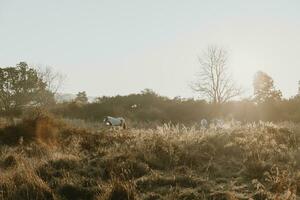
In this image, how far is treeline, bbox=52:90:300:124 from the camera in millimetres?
30578

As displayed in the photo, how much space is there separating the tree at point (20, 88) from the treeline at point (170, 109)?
5.86 m

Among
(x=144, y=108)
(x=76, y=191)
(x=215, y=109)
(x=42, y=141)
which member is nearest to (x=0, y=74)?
(x=144, y=108)

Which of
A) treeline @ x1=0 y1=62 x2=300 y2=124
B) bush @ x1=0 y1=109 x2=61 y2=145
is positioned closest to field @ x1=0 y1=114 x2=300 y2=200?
bush @ x1=0 y1=109 x2=61 y2=145

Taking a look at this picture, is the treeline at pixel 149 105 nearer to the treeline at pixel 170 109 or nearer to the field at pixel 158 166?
the treeline at pixel 170 109

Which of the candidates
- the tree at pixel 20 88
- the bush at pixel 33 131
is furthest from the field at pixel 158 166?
the tree at pixel 20 88

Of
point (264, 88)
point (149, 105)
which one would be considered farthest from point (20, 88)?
point (264, 88)

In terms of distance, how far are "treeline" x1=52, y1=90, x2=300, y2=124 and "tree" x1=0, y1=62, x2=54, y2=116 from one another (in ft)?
19.2

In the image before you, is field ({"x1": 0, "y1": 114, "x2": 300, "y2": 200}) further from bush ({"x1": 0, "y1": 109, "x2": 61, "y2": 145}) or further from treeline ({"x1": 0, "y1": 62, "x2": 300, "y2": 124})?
treeline ({"x1": 0, "y1": 62, "x2": 300, "y2": 124})

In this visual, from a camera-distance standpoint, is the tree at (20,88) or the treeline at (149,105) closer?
the treeline at (149,105)

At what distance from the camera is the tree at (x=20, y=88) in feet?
132

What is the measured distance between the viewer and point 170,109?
36125 millimetres

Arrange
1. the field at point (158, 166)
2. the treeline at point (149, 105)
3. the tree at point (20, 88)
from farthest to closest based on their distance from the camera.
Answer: the tree at point (20, 88) → the treeline at point (149, 105) → the field at point (158, 166)

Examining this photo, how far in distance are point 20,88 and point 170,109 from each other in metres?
14.4

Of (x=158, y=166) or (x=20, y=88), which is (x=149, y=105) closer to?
(x=20, y=88)
